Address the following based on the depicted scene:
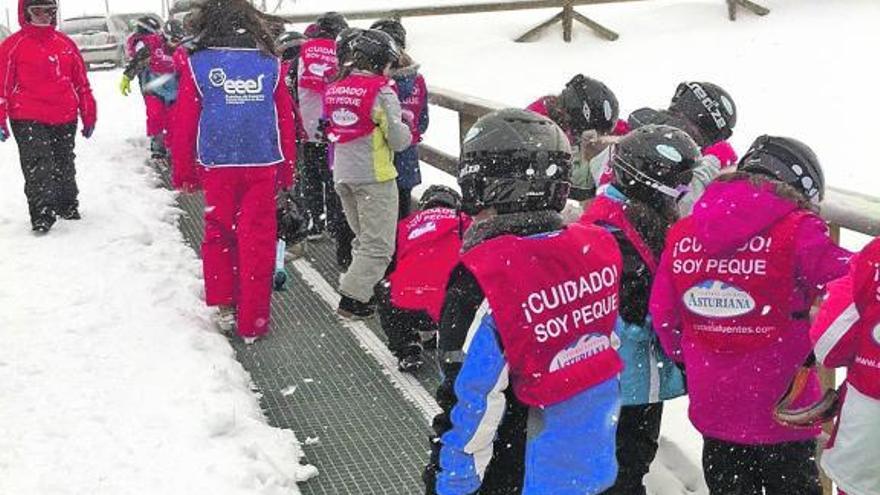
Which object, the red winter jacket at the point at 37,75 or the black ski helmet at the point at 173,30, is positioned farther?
the black ski helmet at the point at 173,30

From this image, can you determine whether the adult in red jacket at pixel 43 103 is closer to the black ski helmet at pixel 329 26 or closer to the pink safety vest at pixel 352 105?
the black ski helmet at pixel 329 26

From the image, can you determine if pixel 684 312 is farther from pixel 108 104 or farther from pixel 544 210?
pixel 108 104

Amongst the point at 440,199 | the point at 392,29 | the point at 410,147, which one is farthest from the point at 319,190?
the point at 440,199

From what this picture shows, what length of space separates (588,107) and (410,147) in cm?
215

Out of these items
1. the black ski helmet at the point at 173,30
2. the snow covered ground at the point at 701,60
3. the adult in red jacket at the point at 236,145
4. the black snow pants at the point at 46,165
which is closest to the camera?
the adult in red jacket at the point at 236,145

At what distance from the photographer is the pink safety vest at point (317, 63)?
277 inches

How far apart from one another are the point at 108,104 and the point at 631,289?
14.7 metres

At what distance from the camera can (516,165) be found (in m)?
2.56

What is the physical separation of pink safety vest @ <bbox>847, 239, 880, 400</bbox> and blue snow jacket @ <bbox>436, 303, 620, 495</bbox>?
26.3 inches

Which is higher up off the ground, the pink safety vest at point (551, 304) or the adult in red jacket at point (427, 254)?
the pink safety vest at point (551, 304)

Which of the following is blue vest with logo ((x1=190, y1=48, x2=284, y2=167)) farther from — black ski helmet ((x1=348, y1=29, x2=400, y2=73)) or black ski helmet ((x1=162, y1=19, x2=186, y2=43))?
black ski helmet ((x1=162, y1=19, x2=186, y2=43))

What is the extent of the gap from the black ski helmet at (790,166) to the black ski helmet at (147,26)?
29.2 ft

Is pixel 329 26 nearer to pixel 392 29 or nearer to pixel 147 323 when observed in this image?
pixel 392 29

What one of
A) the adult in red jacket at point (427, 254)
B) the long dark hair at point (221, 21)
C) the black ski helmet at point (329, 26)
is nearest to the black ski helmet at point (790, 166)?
the adult in red jacket at point (427, 254)
